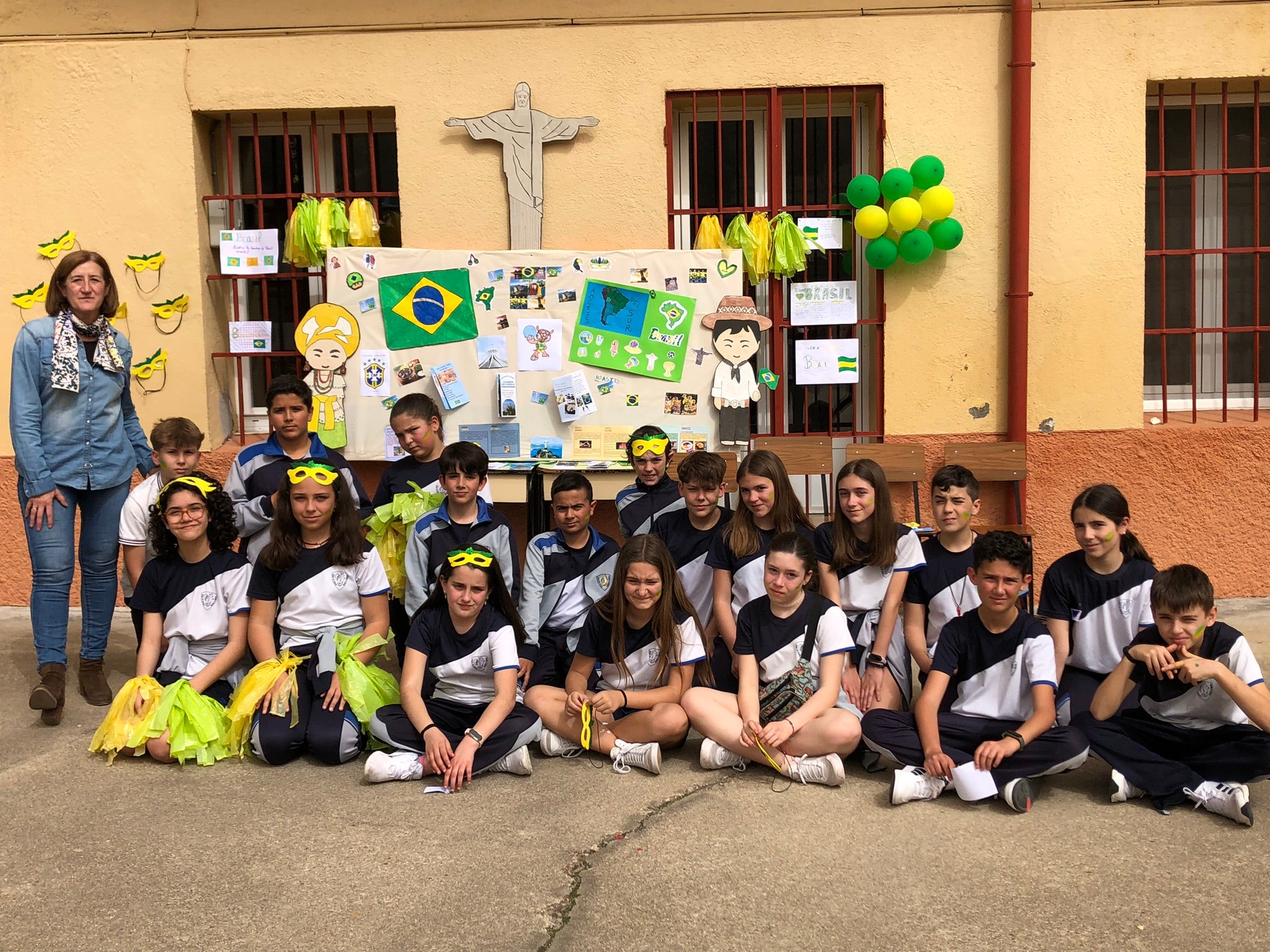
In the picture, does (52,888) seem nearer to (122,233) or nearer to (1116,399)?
(122,233)

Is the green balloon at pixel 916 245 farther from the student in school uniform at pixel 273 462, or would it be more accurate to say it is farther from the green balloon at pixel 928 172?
the student in school uniform at pixel 273 462

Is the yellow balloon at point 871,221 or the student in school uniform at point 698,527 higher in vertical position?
the yellow balloon at point 871,221

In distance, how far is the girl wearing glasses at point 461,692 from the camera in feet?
12.6

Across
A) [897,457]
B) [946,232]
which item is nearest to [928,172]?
[946,232]

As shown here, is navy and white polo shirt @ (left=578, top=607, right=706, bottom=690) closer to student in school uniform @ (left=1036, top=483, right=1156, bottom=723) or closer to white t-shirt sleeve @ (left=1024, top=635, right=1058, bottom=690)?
white t-shirt sleeve @ (left=1024, top=635, right=1058, bottom=690)

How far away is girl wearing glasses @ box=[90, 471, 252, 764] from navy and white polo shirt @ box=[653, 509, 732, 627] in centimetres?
173

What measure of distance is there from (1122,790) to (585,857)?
175 centimetres

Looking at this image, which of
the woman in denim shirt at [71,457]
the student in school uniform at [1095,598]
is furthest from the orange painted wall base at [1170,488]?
the woman in denim shirt at [71,457]

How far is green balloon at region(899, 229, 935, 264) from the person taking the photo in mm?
5824

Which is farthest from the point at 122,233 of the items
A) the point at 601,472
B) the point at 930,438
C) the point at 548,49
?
the point at 930,438

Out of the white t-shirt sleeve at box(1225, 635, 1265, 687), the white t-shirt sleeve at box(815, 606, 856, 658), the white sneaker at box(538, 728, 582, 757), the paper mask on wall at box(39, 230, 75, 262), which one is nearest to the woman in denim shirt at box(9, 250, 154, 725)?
the paper mask on wall at box(39, 230, 75, 262)

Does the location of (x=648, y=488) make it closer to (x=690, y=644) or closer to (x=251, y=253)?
(x=690, y=644)

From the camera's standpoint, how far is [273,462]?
4.80 m

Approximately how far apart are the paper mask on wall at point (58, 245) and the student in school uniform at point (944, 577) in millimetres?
4935
